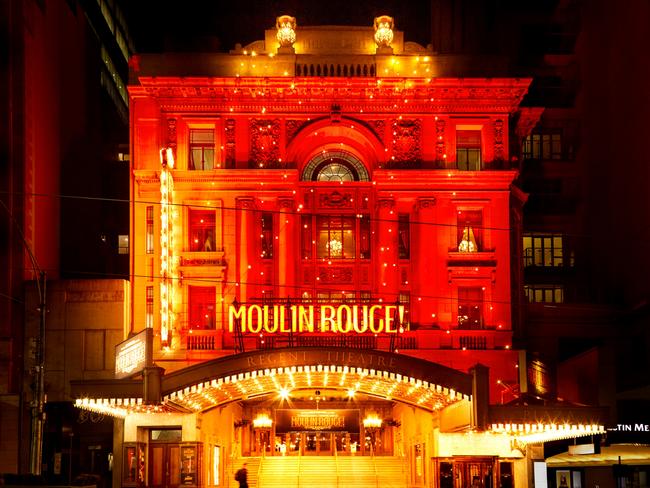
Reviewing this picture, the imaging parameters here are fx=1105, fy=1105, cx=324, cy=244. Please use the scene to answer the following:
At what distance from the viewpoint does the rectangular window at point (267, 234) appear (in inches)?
1751

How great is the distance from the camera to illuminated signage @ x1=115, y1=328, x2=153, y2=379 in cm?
3250

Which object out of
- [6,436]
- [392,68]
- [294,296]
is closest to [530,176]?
[392,68]

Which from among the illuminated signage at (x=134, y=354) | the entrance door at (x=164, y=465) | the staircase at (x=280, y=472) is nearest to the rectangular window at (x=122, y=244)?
the staircase at (x=280, y=472)

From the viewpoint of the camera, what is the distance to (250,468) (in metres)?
49.2

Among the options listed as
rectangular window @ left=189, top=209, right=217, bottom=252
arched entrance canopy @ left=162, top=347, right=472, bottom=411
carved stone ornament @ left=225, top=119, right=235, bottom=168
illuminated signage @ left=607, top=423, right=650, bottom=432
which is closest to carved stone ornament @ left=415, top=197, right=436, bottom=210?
carved stone ornament @ left=225, top=119, right=235, bottom=168

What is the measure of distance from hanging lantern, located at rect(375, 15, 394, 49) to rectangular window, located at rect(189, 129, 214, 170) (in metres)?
7.77

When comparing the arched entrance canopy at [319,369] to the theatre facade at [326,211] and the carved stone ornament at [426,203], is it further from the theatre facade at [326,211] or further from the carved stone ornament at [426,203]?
the carved stone ornament at [426,203]

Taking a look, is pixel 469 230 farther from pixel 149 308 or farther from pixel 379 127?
pixel 149 308

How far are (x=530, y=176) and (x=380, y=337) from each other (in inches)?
733

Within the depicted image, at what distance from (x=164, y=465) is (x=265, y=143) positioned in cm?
1332

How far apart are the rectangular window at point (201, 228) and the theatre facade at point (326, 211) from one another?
0.19 ft

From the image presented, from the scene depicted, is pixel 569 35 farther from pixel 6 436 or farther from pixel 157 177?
pixel 6 436

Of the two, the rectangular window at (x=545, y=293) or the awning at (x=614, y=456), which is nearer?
the awning at (x=614, y=456)

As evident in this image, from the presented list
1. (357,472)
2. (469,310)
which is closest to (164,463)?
(357,472)
